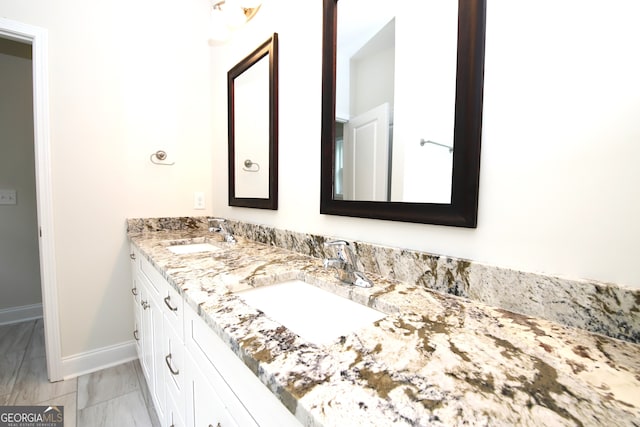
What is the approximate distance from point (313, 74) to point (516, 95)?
2.57 feet

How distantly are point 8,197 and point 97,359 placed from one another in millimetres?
1627

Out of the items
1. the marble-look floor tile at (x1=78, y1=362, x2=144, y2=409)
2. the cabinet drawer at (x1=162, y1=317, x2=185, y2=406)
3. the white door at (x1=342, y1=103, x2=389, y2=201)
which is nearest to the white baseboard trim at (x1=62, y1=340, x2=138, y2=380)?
the marble-look floor tile at (x1=78, y1=362, x2=144, y2=409)

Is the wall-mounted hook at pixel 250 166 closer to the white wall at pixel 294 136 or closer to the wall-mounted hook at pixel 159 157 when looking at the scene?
the white wall at pixel 294 136

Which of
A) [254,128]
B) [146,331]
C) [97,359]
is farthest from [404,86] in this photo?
[97,359]

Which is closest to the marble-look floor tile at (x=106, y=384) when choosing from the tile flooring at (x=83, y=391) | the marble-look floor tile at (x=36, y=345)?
the tile flooring at (x=83, y=391)

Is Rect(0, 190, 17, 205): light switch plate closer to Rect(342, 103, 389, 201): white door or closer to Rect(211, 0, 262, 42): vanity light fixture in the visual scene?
Rect(211, 0, 262, 42): vanity light fixture

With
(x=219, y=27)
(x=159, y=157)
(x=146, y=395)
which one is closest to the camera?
(x=146, y=395)

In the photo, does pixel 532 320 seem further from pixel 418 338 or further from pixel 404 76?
pixel 404 76

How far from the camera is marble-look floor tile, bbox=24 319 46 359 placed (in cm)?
178

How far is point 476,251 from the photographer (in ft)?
2.32

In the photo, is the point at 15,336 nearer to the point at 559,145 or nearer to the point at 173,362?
the point at 173,362

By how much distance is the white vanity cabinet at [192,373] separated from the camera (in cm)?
49

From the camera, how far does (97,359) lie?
1.66 metres

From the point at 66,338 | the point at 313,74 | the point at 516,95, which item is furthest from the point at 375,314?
the point at 66,338
